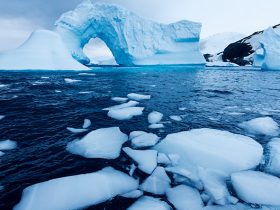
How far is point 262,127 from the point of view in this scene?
4.16m

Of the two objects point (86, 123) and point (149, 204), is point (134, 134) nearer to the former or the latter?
point (86, 123)

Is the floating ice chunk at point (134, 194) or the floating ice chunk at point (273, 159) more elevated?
the floating ice chunk at point (273, 159)

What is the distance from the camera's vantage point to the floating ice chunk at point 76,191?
2.09 meters

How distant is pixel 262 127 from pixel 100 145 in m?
3.06

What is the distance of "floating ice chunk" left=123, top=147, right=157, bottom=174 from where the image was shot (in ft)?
9.23

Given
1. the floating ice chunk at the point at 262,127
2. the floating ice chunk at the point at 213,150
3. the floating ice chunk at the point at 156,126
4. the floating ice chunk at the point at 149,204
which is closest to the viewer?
the floating ice chunk at the point at 149,204

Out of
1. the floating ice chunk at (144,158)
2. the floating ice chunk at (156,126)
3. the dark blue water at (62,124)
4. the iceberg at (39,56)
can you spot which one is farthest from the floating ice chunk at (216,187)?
the iceberg at (39,56)

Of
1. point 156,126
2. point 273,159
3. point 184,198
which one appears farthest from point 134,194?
point 156,126

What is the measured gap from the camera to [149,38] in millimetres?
24609

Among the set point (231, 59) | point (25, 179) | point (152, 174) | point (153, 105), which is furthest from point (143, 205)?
point (231, 59)

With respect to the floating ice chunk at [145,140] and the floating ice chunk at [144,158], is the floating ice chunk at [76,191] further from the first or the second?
the floating ice chunk at [145,140]

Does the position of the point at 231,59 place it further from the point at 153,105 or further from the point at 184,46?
the point at 153,105

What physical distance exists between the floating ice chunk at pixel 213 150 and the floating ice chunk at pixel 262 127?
80 cm

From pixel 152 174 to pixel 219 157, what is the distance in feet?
3.13
